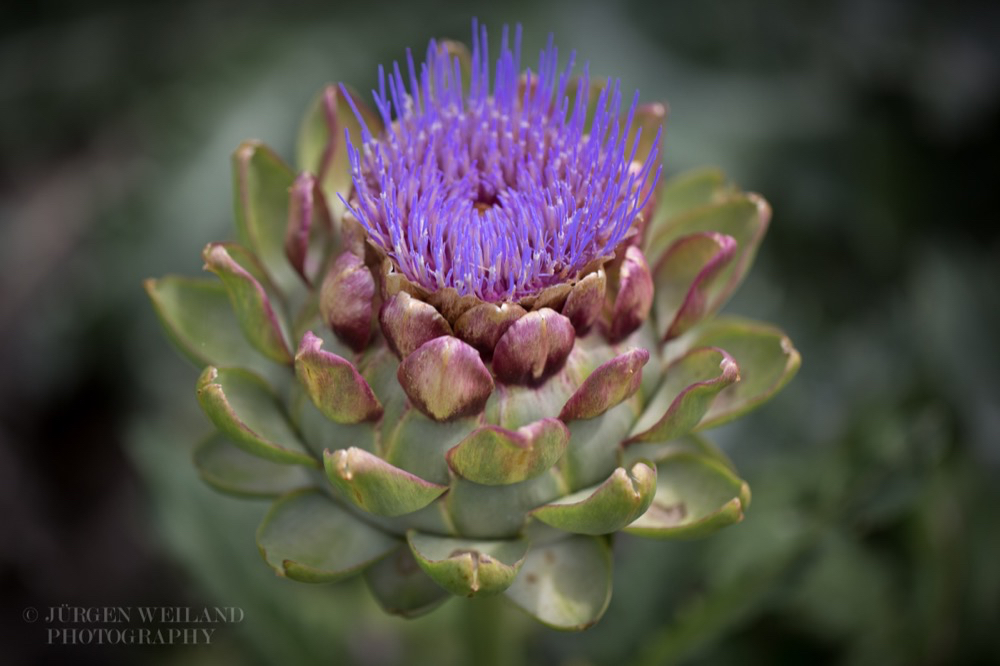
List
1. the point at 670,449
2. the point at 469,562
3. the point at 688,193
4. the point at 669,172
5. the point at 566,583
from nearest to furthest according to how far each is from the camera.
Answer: the point at 469,562 < the point at 566,583 < the point at 670,449 < the point at 688,193 < the point at 669,172

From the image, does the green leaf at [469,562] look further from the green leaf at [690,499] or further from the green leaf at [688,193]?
the green leaf at [688,193]

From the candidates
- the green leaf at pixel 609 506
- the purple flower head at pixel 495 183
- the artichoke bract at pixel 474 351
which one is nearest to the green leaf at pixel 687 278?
the artichoke bract at pixel 474 351

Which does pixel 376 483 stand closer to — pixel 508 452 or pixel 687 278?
pixel 508 452

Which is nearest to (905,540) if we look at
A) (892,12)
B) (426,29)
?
(892,12)

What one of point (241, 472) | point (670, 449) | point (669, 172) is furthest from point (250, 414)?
point (669, 172)

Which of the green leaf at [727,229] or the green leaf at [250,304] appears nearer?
the green leaf at [250,304]

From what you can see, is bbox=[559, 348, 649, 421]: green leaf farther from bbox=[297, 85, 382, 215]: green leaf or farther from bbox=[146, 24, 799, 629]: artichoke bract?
bbox=[297, 85, 382, 215]: green leaf
